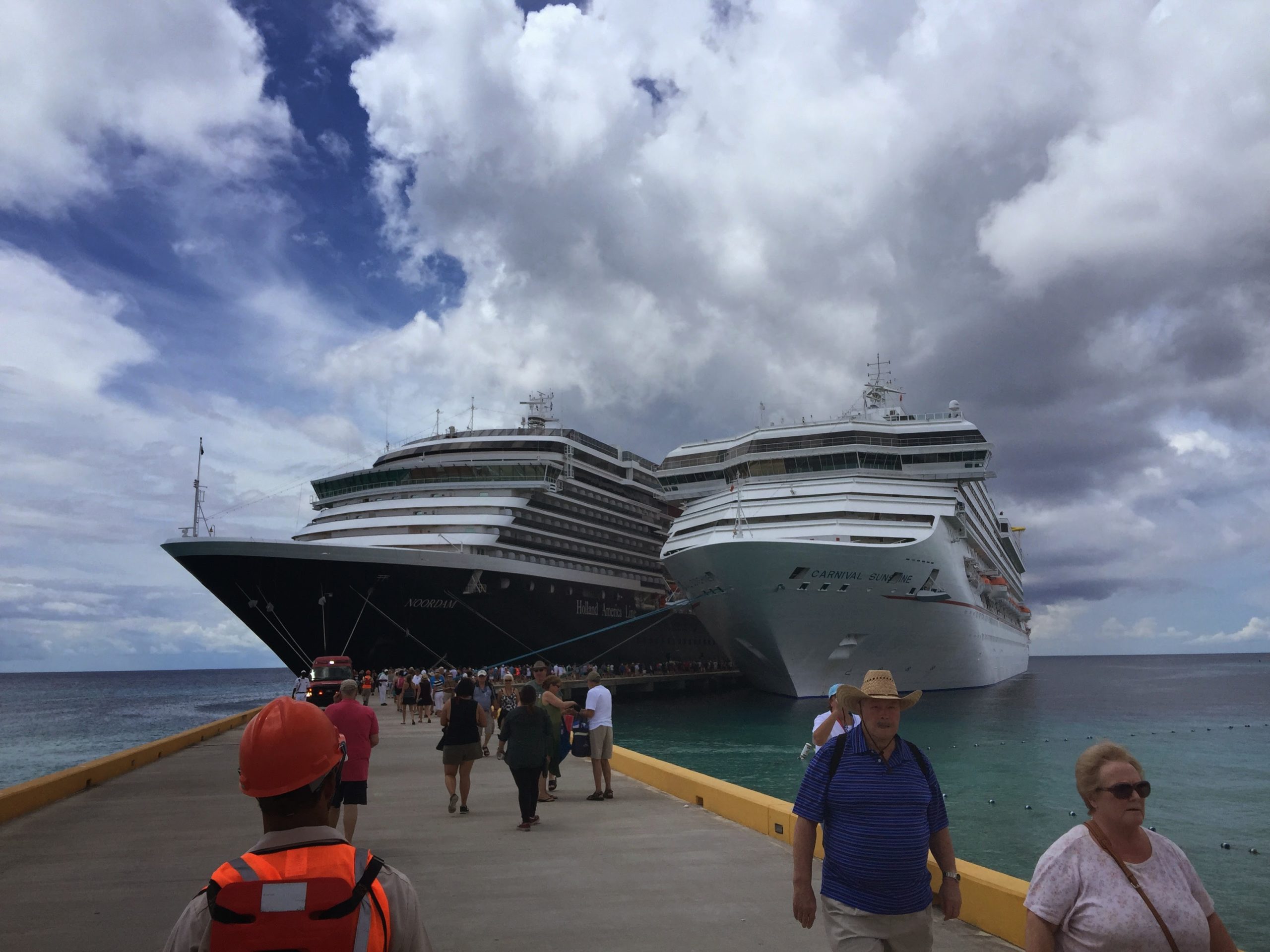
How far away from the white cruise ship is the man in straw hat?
2625cm

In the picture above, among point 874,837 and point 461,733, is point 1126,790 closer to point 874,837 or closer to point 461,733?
point 874,837

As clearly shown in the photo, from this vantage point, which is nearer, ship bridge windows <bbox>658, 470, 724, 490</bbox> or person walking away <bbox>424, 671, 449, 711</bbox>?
person walking away <bbox>424, 671, 449, 711</bbox>

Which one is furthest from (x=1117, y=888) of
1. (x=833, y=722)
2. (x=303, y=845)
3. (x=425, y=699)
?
(x=425, y=699)

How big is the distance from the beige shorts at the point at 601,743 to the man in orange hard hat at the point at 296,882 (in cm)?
809

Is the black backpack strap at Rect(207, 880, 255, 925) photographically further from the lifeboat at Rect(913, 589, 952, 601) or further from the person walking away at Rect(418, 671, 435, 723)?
the lifeboat at Rect(913, 589, 952, 601)

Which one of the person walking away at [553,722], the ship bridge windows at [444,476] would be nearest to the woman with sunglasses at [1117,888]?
the person walking away at [553,722]

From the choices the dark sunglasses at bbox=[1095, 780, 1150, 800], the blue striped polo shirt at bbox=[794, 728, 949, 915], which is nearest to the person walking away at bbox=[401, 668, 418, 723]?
the blue striped polo shirt at bbox=[794, 728, 949, 915]

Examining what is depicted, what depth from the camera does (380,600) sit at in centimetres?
3462

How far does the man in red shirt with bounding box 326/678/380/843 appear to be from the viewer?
730 cm

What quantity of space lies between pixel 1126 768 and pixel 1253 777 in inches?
894

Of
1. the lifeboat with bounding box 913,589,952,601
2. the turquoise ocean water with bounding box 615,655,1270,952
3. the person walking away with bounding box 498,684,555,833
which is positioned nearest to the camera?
the person walking away with bounding box 498,684,555,833

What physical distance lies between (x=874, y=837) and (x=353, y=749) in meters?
5.07

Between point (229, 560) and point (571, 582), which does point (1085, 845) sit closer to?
point (229, 560)

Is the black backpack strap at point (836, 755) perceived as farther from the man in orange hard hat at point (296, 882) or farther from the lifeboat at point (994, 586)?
the lifeboat at point (994, 586)
